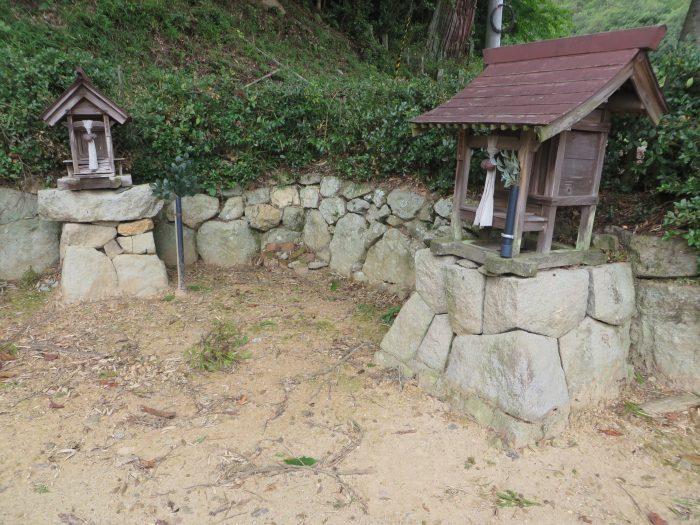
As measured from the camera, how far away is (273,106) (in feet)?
20.4

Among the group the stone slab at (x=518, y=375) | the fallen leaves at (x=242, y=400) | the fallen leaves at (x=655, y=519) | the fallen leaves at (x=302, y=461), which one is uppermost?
the stone slab at (x=518, y=375)

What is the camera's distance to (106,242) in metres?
5.41

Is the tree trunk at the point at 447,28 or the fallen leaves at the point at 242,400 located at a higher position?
the tree trunk at the point at 447,28

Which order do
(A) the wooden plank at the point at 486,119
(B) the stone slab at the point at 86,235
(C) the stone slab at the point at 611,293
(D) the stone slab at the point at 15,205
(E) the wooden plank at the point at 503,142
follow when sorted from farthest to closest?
(D) the stone slab at the point at 15,205 < (B) the stone slab at the point at 86,235 < (C) the stone slab at the point at 611,293 < (E) the wooden plank at the point at 503,142 < (A) the wooden plank at the point at 486,119

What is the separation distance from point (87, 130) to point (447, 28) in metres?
8.85

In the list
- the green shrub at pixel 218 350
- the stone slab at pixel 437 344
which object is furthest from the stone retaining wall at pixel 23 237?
the stone slab at pixel 437 344

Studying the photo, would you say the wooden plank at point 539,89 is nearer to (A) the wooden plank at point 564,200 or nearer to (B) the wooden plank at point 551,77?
(B) the wooden plank at point 551,77

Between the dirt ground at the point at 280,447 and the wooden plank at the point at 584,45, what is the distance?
2.64 m

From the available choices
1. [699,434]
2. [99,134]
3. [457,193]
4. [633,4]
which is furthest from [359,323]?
[633,4]

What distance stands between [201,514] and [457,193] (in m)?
2.94

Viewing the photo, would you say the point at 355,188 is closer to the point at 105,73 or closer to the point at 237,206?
the point at 237,206

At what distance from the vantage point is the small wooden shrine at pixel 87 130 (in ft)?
15.7

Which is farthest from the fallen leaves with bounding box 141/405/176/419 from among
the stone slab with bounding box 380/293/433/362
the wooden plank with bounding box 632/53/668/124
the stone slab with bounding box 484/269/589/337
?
the wooden plank with bounding box 632/53/668/124

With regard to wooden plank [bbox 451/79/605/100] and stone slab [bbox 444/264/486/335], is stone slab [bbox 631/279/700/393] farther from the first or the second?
wooden plank [bbox 451/79/605/100]
